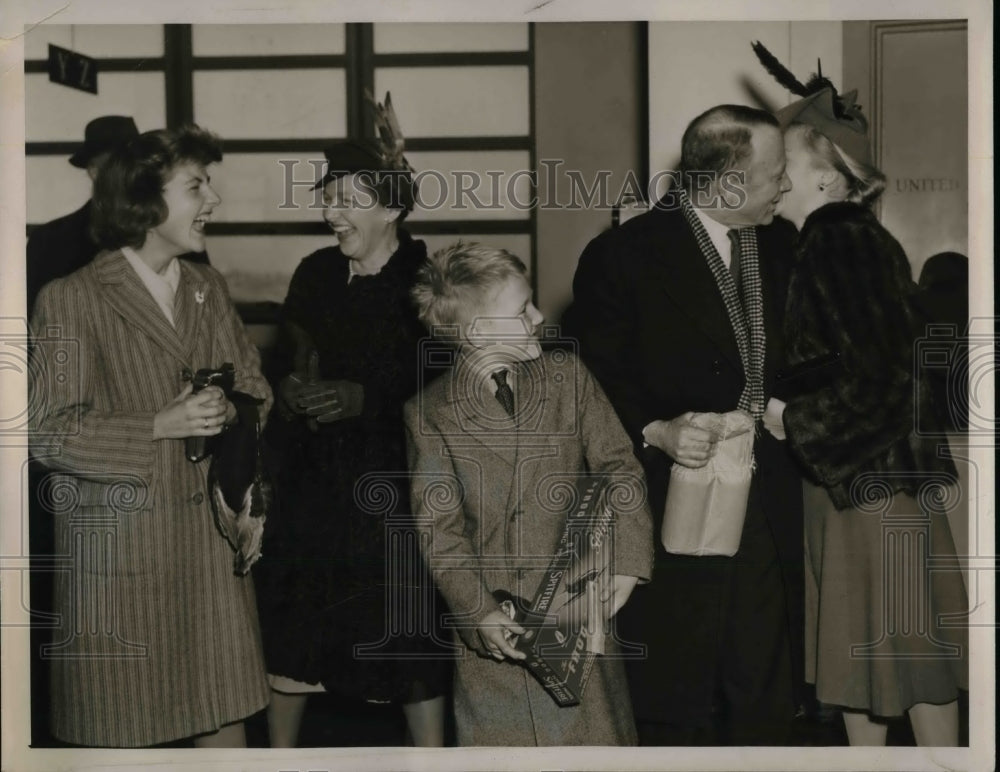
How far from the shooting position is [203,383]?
8.41 ft

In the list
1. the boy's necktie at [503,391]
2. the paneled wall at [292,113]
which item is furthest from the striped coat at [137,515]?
the boy's necktie at [503,391]

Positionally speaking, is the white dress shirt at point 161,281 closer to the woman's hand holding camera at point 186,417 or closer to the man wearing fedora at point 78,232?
the man wearing fedora at point 78,232

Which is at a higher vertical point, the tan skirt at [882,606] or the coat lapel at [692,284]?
the coat lapel at [692,284]

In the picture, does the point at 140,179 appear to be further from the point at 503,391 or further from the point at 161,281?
the point at 503,391

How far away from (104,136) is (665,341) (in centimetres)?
133

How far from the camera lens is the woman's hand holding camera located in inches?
100.0

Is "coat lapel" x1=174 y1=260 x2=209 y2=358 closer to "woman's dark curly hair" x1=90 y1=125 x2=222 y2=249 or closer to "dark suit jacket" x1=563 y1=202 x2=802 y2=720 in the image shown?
"woman's dark curly hair" x1=90 y1=125 x2=222 y2=249

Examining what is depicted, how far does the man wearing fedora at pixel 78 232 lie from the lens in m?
2.59

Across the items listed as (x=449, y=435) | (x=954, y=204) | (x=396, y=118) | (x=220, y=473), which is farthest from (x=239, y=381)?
(x=954, y=204)

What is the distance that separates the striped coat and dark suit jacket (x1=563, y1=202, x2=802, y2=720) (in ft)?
2.55

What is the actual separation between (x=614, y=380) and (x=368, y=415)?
1.79ft

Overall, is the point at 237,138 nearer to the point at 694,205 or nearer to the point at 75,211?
the point at 75,211

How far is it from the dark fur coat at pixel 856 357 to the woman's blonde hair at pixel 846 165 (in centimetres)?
3

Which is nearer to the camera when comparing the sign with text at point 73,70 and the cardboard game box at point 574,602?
the cardboard game box at point 574,602
